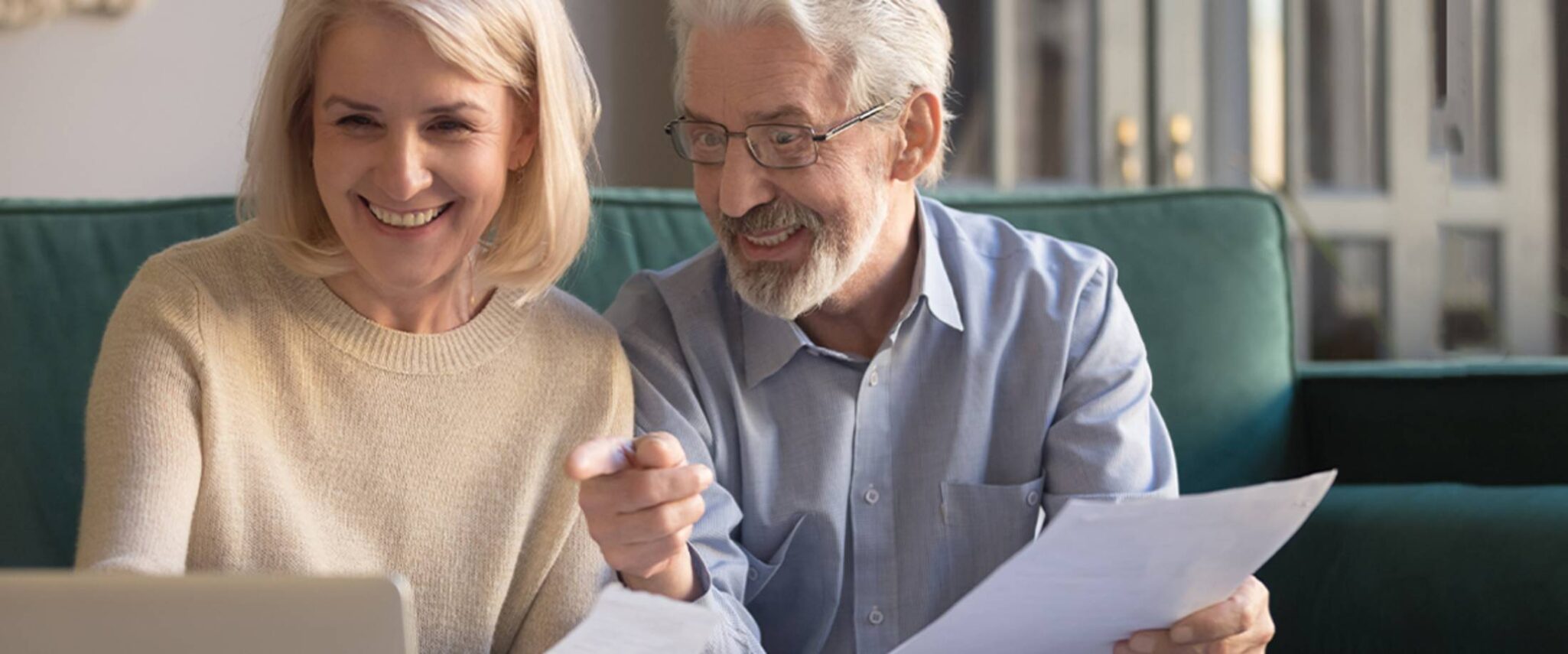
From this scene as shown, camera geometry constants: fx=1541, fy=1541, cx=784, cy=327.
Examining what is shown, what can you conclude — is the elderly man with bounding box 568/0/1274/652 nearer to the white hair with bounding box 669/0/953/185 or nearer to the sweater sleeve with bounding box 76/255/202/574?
the white hair with bounding box 669/0/953/185

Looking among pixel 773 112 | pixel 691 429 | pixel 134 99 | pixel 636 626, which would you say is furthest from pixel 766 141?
pixel 134 99

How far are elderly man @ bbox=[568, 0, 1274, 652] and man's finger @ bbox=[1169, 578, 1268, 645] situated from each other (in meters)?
0.19

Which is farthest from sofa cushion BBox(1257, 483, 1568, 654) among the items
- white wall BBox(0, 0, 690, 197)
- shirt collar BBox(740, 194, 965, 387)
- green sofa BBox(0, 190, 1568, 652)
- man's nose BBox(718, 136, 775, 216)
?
white wall BBox(0, 0, 690, 197)

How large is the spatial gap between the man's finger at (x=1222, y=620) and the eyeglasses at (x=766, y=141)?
1.76 feet

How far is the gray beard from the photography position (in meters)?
1.43

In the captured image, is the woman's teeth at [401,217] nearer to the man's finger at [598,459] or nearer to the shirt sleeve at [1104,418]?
the man's finger at [598,459]

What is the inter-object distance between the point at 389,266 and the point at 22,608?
60cm

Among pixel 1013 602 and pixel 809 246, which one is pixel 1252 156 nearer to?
pixel 809 246

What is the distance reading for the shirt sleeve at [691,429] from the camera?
51.4 inches

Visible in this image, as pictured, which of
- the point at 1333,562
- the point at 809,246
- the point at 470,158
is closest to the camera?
the point at 470,158

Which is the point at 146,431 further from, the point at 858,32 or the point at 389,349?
the point at 858,32

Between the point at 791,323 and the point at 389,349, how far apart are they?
0.38 m

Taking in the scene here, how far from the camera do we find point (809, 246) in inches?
56.8

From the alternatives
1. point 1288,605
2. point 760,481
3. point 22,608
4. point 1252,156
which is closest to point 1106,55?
point 1252,156
